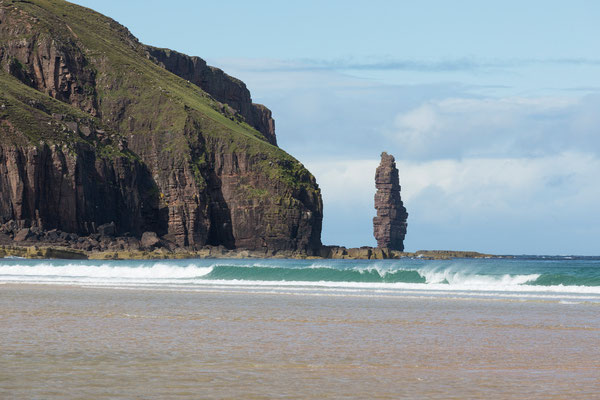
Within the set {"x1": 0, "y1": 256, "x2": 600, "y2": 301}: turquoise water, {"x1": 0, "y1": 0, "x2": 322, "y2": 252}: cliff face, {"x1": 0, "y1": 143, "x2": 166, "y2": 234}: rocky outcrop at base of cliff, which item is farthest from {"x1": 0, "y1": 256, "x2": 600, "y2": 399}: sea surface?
{"x1": 0, "y1": 0, "x2": 322, "y2": 252}: cliff face

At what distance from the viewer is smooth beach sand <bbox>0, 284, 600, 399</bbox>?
1329cm

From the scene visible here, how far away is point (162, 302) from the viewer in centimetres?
3366

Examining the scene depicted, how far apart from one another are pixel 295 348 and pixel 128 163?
528 feet

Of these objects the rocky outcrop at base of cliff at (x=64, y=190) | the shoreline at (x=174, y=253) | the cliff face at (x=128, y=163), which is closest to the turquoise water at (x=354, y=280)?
the shoreline at (x=174, y=253)

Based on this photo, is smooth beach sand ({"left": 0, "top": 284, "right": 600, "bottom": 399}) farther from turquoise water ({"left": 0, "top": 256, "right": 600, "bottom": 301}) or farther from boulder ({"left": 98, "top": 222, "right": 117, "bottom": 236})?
boulder ({"left": 98, "top": 222, "right": 117, "bottom": 236})

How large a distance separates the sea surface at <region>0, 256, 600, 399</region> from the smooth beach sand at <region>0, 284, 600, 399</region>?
33mm

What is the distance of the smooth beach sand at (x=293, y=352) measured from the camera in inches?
523

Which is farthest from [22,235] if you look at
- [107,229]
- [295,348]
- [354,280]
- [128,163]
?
[295,348]

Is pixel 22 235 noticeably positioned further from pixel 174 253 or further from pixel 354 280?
pixel 354 280

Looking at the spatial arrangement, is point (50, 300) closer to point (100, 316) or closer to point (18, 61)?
point (100, 316)

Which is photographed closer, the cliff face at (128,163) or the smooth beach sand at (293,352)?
the smooth beach sand at (293,352)

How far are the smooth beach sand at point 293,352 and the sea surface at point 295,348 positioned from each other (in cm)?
3

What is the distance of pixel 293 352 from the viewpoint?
1777cm

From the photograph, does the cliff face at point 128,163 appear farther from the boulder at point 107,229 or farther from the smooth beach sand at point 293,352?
the smooth beach sand at point 293,352
